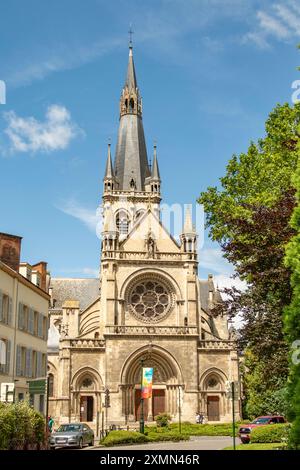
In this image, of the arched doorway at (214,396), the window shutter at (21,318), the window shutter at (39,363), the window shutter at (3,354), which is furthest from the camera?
the arched doorway at (214,396)

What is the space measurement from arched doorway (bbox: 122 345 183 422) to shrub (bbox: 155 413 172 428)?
1218 millimetres

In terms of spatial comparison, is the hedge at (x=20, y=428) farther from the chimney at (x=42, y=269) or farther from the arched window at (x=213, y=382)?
the arched window at (x=213, y=382)

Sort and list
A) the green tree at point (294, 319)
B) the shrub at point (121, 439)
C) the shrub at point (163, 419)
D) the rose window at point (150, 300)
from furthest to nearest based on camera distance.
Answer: the rose window at point (150, 300), the shrub at point (163, 419), the shrub at point (121, 439), the green tree at point (294, 319)

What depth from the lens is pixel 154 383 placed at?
168ft

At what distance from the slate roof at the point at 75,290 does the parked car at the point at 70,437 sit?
139 feet

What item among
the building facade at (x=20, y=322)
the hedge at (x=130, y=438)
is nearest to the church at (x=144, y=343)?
the building facade at (x=20, y=322)

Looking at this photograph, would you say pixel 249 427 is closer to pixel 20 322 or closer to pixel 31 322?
pixel 20 322

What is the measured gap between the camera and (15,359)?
30359 millimetres

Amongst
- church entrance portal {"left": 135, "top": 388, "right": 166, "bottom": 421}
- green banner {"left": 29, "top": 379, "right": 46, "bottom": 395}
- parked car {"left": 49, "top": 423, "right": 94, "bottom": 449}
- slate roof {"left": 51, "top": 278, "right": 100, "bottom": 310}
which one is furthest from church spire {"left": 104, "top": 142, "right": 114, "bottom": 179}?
green banner {"left": 29, "top": 379, "right": 46, "bottom": 395}

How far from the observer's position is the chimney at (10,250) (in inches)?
1252
